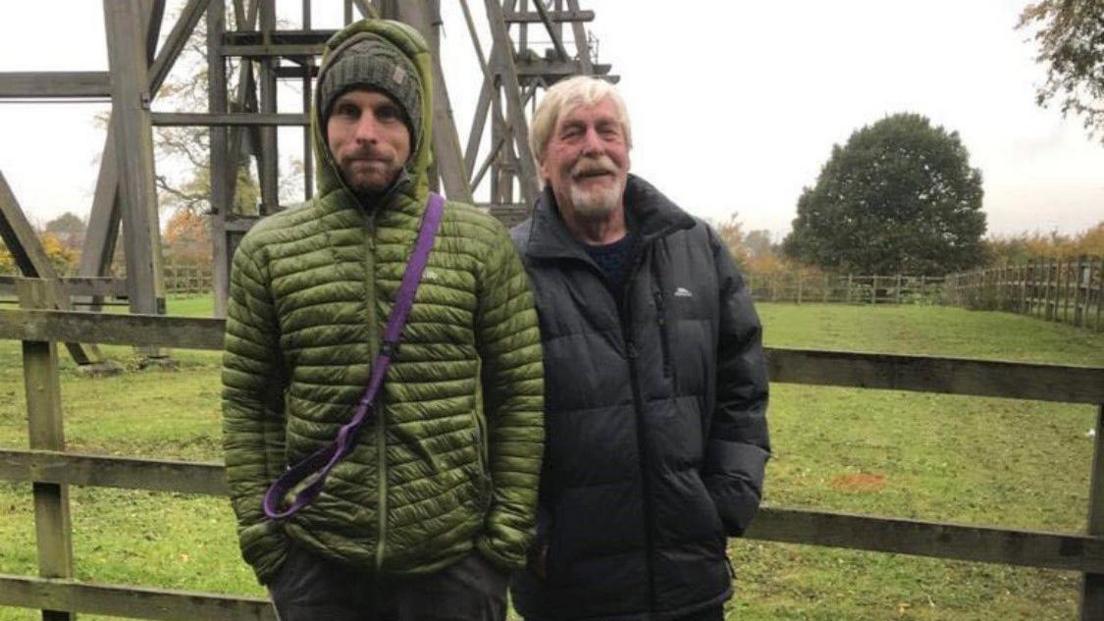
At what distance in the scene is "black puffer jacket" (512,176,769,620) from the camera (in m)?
2.02

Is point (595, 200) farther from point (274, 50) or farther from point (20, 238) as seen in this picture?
point (274, 50)

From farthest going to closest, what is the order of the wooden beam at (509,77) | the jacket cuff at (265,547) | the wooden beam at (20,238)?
the wooden beam at (509,77) → the wooden beam at (20,238) → the jacket cuff at (265,547)

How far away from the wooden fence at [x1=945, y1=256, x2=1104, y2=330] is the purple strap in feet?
67.1

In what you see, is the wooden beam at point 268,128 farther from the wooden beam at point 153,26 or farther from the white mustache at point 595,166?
the white mustache at point 595,166

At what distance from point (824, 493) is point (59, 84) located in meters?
8.18

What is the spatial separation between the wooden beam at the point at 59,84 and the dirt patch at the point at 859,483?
25.4 feet

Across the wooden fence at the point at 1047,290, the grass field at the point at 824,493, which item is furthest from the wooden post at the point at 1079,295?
the grass field at the point at 824,493

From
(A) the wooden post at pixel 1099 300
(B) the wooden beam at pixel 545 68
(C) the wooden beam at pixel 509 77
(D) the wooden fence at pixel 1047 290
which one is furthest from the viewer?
(D) the wooden fence at pixel 1047 290

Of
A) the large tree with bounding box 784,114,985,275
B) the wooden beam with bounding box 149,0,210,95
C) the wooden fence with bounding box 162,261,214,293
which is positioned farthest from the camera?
the large tree with bounding box 784,114,985,275

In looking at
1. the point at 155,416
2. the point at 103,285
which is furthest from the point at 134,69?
the point at 155,416

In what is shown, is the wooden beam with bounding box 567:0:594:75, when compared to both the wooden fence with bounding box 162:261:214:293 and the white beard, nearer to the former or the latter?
the white beard

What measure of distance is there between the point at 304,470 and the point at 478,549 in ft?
1.37

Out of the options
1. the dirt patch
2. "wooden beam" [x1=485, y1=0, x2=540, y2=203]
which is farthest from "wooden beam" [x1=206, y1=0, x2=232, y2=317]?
the dirt patch

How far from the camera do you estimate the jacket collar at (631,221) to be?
2.07m
